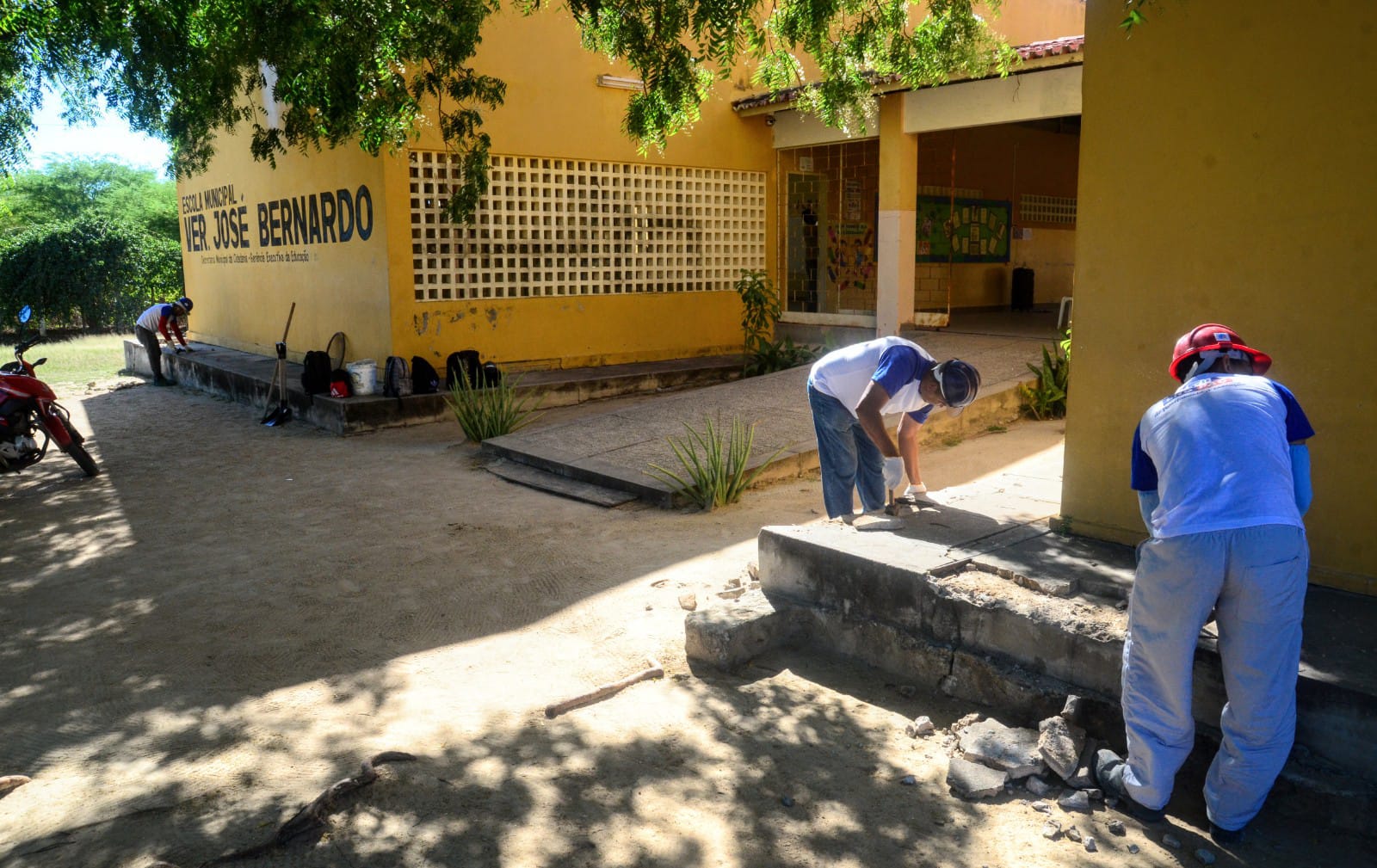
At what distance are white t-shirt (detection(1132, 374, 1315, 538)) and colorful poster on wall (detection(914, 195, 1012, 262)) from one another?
39.3ft

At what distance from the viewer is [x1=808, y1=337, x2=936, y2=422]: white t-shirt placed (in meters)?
5.04

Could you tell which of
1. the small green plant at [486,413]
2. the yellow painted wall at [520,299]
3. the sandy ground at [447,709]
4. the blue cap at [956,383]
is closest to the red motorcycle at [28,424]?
the sandy ground at [447,709]

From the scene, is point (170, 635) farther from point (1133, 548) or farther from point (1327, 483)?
point (1327, 483)

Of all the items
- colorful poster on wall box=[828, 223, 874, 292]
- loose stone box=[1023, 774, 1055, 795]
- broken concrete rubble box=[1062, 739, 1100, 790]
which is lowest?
loose stone box=[1023, 774, 1055, 795]

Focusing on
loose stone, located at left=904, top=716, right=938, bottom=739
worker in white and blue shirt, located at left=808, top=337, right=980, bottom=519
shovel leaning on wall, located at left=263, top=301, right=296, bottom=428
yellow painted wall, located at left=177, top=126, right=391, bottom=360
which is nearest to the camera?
loose stone, located at left=904, top=716, right=938, bottom=739

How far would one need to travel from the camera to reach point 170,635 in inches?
190

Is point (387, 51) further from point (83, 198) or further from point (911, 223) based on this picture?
point (83, 198)

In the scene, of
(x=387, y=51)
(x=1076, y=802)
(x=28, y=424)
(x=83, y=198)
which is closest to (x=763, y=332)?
(x=387, y=51)

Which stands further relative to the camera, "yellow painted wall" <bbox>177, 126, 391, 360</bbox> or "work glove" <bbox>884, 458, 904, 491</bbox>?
"yellow painted wall" <bbox>177, 126, 391, 360</bbox>

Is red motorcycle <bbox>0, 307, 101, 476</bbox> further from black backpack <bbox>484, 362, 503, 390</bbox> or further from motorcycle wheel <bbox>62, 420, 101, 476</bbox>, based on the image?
black backpack <bbox>484, 362, 503, 390</bbox>

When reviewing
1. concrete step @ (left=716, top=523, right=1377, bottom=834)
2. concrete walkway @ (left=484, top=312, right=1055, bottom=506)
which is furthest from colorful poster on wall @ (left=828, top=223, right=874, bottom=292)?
concrete step @ (left=716, top=523, right=1377, bottom=834)

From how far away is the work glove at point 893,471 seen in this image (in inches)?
203

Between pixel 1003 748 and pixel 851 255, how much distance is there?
11563 mm

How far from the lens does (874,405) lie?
505 centimetres
